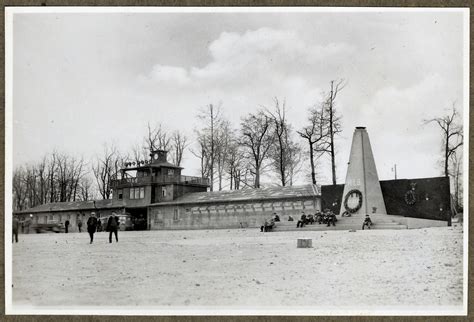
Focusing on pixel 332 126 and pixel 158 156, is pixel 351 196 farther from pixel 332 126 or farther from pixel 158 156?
pixel 158 156

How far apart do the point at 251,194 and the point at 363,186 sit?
797 cm

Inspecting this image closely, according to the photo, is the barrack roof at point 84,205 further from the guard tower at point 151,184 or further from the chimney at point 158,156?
the chimney at point 158,156

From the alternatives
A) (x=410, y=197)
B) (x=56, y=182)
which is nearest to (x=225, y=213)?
(x=56, y=182)

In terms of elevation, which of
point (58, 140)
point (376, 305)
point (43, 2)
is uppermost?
point (43, 2)

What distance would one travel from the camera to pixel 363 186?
24.6 meters

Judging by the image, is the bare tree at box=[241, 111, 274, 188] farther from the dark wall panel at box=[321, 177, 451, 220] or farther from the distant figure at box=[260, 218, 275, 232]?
the dark wall panel at box=[321, 177, 451, 220]

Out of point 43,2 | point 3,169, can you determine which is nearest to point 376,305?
point 3,169

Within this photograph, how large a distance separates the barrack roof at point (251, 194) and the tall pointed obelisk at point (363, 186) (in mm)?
3384

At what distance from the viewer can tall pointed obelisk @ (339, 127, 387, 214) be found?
79.6 ft

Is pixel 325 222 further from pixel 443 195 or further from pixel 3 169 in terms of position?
pixel 3 169

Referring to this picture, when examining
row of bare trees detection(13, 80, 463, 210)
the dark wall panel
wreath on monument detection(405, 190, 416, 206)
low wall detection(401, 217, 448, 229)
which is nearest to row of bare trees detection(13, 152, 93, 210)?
row of bare trees detection(13, 80, 463, 210)

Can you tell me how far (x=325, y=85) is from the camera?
715 inches

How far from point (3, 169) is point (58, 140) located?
5412mm

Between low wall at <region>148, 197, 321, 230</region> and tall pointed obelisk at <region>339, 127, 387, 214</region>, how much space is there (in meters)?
3.19
